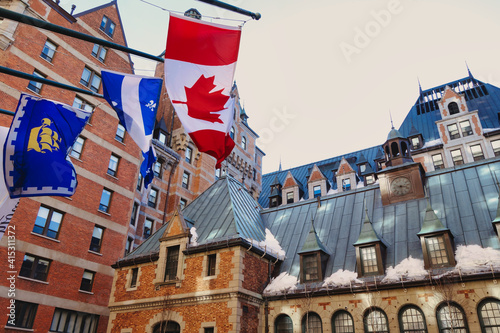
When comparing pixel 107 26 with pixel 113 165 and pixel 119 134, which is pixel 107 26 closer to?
pixel 119 134

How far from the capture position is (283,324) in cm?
1900

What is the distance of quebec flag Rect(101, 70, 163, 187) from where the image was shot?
959 cm

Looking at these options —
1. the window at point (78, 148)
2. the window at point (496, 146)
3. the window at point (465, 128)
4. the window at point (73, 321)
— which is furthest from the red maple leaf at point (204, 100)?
the window at point (465, 128)

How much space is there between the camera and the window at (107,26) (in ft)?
114

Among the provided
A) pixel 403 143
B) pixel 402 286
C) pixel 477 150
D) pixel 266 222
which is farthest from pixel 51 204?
pixel 477 150

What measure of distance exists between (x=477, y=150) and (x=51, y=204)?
128 ft

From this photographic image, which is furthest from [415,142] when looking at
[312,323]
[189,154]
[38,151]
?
[38,151]

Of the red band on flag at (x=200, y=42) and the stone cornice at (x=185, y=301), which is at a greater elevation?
the red band on flag at (x=200, y=42)

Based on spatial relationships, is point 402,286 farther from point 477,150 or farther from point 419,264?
point 477,150

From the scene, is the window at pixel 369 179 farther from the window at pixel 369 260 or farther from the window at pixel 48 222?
the window at pixel 48 222

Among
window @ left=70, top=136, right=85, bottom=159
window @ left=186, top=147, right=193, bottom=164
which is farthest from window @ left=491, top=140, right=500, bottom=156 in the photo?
window @ left=70, top=136, right=85, bottom=159

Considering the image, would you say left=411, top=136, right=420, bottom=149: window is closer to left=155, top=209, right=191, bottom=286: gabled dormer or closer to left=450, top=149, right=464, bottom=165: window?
left=450, top=149, right=464, bottom=165: window

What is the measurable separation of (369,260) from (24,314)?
67.5 feet

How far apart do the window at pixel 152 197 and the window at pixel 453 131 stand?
104ft
